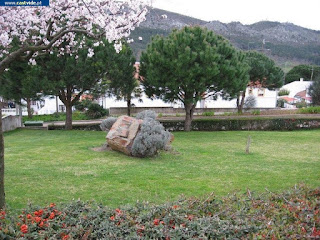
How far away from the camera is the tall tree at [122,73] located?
1602 centimetres

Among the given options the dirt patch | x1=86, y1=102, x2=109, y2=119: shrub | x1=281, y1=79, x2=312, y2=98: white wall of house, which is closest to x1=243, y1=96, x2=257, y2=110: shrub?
x1=86, y1=102, x2=109, y2=119: shrub

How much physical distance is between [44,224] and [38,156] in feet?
22.8

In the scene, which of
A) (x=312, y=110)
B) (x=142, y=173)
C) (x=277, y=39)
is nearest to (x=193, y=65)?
(x=142, y=173)

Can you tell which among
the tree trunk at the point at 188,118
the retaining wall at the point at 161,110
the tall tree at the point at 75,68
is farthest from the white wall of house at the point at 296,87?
the tall tree at the point at 75,68

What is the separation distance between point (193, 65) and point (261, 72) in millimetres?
15087

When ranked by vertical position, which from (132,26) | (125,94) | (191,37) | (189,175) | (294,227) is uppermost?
(191,37)

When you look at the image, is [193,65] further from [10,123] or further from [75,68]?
[10,123]

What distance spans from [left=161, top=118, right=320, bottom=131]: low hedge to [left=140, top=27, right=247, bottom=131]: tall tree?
315 cm

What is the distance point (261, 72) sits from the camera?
2759 cm

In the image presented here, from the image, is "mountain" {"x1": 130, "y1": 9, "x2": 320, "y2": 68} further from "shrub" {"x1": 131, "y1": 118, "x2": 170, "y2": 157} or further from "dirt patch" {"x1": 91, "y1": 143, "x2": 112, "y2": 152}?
"shrub" {"x1": 131, "y1": 118, "x2": 170, "y2": 157}

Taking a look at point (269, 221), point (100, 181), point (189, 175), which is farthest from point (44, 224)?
point (189, 175)

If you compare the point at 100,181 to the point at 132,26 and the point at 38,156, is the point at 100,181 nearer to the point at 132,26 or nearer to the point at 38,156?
the point at 38,156

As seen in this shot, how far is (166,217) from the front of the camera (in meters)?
2.65

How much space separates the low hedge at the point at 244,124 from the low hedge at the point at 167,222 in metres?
16.2
